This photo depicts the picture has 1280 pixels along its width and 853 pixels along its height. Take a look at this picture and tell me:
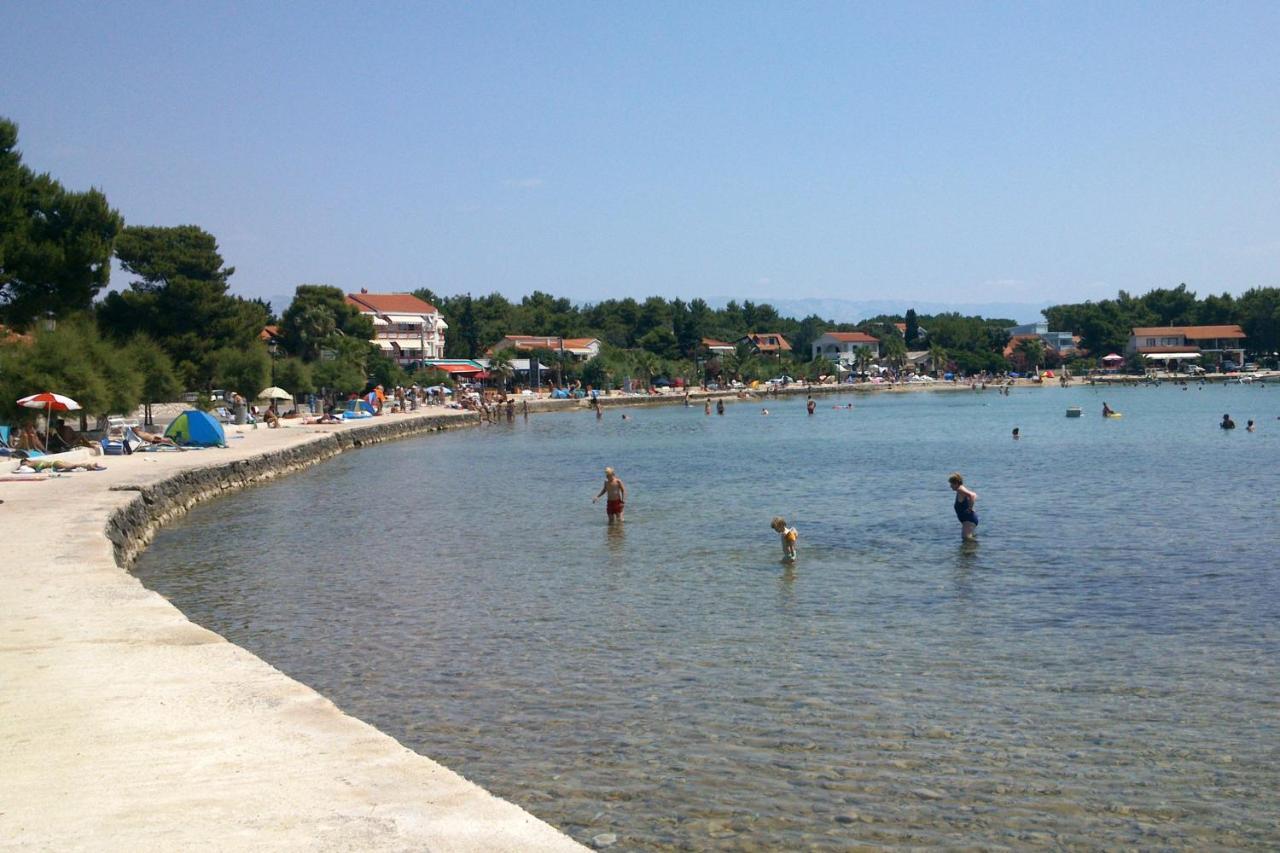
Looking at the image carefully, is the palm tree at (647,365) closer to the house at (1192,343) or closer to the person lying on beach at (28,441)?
the house at (1192,343)

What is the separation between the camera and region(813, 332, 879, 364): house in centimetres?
17488

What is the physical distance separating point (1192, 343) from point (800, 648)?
171966 millimetres

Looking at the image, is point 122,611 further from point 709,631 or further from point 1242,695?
point 1242,695

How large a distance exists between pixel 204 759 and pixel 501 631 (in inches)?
291

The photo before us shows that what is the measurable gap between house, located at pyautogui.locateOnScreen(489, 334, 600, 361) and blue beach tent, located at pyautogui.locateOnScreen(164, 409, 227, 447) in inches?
3214

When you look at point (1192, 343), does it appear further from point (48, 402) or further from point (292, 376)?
point (48, 402)

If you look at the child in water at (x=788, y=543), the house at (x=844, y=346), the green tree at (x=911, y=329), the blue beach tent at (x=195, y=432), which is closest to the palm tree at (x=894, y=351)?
the house at (x=844, y=346)

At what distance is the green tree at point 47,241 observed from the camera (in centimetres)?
3775

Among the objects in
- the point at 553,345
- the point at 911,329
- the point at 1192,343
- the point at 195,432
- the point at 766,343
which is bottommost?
the point at 195,432

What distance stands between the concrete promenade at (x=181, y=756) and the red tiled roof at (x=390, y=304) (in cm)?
10288

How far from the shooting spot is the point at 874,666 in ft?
42.5

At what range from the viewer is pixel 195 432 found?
4241 cm

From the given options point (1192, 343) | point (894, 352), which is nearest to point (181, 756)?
point (894, 352)

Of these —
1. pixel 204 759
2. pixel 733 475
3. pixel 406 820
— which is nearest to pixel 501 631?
pixel 204 759
